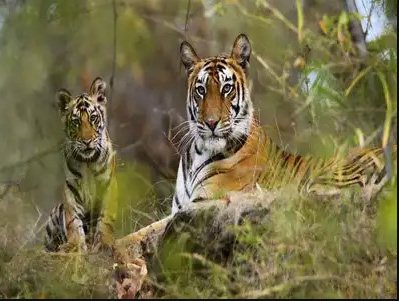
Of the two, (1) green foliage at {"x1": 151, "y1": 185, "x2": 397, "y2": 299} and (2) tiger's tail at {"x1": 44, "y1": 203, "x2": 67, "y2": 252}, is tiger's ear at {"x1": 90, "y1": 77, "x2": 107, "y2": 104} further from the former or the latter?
(1) green foliage at {"x1": 151, "y1": 185, "x2": 397, "y2": 299}

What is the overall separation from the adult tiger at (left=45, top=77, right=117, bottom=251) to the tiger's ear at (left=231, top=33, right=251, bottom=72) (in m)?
0.65

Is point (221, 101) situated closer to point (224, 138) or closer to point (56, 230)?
point (224, 138)

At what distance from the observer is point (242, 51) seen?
3.78 meters

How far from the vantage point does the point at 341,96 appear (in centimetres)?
330

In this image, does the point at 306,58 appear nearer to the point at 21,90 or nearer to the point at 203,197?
the point at 203,197

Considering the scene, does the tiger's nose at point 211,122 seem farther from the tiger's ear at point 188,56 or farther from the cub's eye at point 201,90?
the tiger's ear at point 188,56

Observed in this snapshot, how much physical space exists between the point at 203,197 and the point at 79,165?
23.4 inches

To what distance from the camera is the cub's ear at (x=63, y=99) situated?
3922 mm

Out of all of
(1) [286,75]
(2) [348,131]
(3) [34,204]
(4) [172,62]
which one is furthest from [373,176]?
(3) [34,204]

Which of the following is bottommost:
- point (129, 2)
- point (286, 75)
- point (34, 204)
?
point (34, 204)

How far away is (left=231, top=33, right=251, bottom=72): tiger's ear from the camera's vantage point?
12.4 feet

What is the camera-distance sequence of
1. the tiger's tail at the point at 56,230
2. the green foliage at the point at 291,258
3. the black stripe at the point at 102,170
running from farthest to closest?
the black stripe at the point at 102,170 → the tiger's tail at the point at 56,230 → the green foliage at the point at 291,258

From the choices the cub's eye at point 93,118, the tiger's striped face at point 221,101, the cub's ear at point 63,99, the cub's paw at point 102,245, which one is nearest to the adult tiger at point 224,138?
the tiger's striped face at point 221,101

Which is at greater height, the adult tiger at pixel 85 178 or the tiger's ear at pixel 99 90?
the tiger's ear at pixel 99 90
